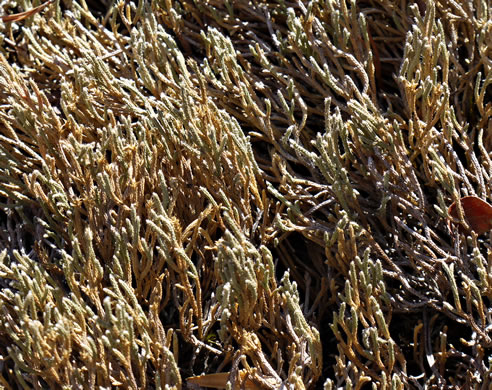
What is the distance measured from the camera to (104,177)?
1.62 meters

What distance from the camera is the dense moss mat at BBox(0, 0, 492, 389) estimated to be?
1531 millimetres

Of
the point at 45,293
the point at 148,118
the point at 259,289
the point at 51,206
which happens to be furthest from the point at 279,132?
the point at 45,293

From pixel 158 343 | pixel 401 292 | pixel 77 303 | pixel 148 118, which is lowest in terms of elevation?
pixel 401 292

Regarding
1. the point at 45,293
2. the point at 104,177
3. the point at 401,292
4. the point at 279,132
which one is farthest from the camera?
the point at 279,132

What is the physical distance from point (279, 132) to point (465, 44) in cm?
60

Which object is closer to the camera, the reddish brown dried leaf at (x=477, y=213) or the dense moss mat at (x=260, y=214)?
the dense moss mat at (x=260, y=214)

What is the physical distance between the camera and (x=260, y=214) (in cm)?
175

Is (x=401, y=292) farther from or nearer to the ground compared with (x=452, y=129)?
nearer to the ground

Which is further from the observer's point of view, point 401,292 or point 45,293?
point 401,292

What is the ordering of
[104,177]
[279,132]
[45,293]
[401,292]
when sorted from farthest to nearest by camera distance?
[279,132] → [401,292] → [104,177] → [45,293]

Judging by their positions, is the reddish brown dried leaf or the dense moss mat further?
the reddish brown dried leaf

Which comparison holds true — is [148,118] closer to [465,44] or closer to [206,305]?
[206,305]

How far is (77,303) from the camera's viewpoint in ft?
5.04

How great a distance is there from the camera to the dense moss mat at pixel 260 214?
5.02 ft
